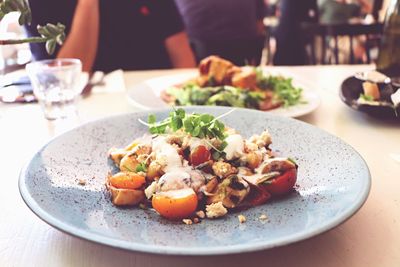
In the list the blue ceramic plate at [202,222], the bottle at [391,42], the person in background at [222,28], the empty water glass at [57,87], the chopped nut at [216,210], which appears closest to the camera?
the blue ceramic plate at [202,222]

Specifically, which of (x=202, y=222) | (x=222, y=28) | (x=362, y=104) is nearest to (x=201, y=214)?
(x=202, y=222)

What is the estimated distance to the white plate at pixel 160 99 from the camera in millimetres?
1230

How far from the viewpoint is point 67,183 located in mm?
797

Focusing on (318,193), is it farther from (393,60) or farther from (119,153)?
(393,60)

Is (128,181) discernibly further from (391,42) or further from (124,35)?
(124,35)

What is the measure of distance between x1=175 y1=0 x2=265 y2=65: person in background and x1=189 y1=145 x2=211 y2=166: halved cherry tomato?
182 cm

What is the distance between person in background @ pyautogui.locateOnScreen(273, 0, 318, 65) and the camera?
3600 millimetres

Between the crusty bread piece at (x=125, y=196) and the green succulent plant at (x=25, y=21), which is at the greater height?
the green succulent plant at (x=25, y=21)

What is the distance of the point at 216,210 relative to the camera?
2.33 ft

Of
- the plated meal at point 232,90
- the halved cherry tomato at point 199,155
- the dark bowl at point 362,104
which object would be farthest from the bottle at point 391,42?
the halved cherry tomato at point 199,155

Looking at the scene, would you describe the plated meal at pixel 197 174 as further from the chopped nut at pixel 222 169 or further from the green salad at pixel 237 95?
the green salad at pixel 237 95

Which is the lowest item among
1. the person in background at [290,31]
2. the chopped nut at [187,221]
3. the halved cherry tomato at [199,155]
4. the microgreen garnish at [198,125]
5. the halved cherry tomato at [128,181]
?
the person in background at [290,31]

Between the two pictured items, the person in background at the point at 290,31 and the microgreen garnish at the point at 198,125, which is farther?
the person in background at the point at 290,31

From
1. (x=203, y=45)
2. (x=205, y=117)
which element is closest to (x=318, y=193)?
(x=205, y=117)
